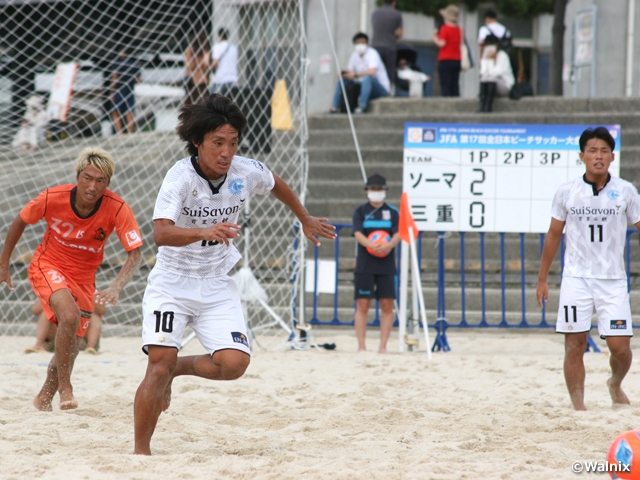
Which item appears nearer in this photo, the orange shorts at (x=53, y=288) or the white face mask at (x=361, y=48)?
the orange shorts at (x=53, y=288)

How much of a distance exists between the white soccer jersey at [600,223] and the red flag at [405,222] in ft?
10.2

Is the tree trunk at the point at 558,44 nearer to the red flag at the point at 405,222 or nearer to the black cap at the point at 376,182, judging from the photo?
the black cap at the point at 376,182

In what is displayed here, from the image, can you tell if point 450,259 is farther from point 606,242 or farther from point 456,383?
point 606,242

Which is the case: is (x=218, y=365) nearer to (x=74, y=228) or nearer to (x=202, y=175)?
(x=202, y=175)

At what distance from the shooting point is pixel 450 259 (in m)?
11.4

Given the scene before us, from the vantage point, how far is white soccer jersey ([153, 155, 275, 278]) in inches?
169

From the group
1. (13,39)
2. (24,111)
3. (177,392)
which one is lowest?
(177,392)

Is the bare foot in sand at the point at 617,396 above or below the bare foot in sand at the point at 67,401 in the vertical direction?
above

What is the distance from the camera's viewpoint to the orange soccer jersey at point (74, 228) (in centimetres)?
583

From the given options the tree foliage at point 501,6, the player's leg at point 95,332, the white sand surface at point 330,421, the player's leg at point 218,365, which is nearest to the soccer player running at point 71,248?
the white sand surface at point 330,421

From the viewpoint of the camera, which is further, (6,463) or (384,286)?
(384,286)

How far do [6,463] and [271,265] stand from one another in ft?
23.4

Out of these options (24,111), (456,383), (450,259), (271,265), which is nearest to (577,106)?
(450,259)

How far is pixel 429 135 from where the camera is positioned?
9.52m
